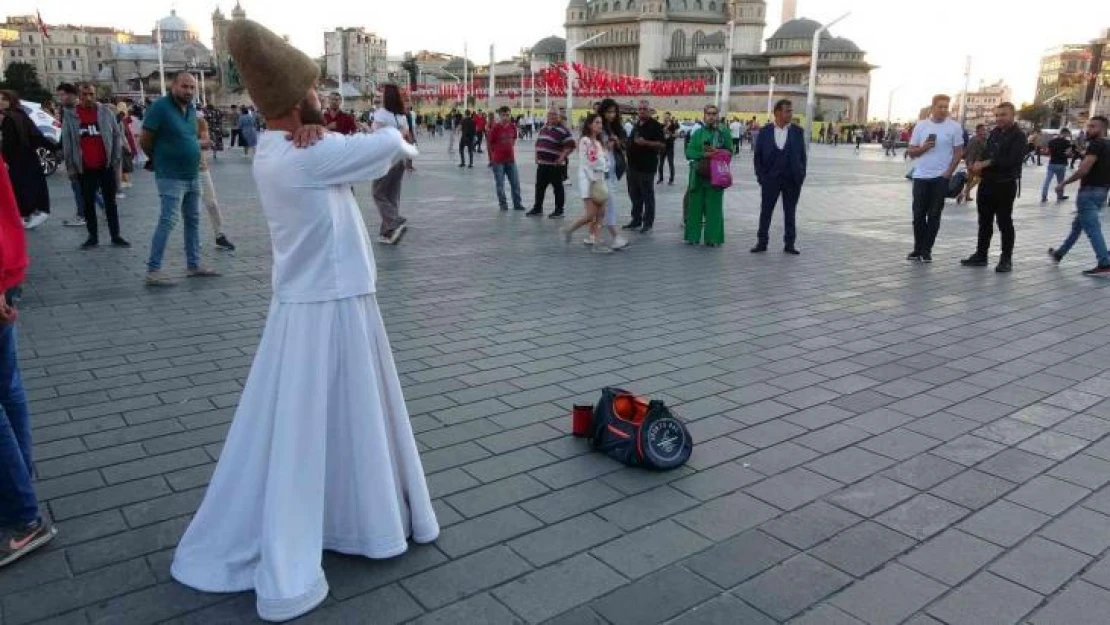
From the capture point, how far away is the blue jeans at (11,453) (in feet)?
9.87

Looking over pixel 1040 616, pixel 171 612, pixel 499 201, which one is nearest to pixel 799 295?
pixel 1040 616

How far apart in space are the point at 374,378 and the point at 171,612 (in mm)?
1031

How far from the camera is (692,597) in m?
2.92

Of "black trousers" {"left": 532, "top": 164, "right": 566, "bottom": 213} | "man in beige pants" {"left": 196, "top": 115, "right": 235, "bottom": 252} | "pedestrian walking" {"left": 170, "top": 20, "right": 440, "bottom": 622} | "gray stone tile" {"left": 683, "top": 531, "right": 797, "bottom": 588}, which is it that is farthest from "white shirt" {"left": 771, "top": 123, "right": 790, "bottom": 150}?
"pedestrian walking" {"left": 170, "top": 20, "right": 440, "bottom": 622}

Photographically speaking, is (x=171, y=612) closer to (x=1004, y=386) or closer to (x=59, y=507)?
(x=59, y=507)

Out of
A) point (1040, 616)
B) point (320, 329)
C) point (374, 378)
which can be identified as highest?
point (320, 329)

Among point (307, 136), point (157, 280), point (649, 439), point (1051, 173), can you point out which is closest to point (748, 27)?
point (1051, 173)

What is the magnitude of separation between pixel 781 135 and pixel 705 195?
47.7 inches

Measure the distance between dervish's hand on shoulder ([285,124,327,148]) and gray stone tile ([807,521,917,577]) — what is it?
238cm

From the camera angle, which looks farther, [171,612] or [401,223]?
[401,223]

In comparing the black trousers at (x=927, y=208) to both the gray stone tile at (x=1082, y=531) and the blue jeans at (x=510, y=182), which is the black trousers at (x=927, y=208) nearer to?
the blue jeans at (x=510, y=182)

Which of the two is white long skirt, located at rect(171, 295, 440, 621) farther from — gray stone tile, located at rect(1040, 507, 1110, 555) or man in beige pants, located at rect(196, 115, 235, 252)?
man in beige pants, located at rect(196, 115, 235, 252)

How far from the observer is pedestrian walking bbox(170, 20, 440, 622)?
2.66 m

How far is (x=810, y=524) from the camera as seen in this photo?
11.4 ft
